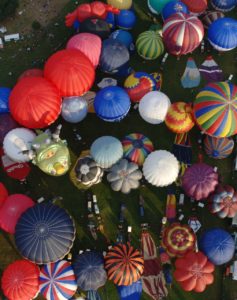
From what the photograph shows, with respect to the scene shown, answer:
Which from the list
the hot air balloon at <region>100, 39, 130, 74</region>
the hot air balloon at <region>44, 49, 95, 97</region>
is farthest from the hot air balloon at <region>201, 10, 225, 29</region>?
the hot air balloon at <region>44, 49, 95, 97</region>

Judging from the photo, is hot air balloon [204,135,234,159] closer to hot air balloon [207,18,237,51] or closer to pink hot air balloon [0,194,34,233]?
hot air balloon [207,18,237,51]

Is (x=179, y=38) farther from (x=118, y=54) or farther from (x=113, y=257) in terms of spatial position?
(x=113, y=257)

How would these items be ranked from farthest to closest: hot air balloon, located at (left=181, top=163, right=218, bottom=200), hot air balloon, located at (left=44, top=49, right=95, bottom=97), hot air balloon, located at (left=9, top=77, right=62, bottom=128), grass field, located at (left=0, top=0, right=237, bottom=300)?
1. hot air balloon, located at (left=44, top=49, right=95, bottom=97)
2. grass field, located at (left=0, top=0, right=237, bottom=300)
3. hot air balloon, located at (left=9, top=77, right=62, bottom=128)
4. hot air balloon, located at (left=181, top=163, right=218, bottom=200)

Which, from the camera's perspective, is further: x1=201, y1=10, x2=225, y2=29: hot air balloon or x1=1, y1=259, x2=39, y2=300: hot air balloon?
x1=201, y1=10, x2=225, y2=29: hot air balloon

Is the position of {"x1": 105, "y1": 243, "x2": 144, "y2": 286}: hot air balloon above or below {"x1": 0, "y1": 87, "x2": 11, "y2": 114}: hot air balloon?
below

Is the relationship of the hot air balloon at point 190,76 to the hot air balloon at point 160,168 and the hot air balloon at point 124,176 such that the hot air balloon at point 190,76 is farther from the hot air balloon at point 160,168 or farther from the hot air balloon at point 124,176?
the hot air balloon at point 124,176

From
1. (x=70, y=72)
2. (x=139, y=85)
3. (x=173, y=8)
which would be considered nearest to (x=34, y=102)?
(x=70, y=72)

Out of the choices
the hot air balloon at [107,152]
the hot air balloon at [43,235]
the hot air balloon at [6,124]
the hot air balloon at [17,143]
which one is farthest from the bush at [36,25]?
the hot air balloon at [43,235]

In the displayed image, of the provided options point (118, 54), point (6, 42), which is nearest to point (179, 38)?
point (118, 54)
